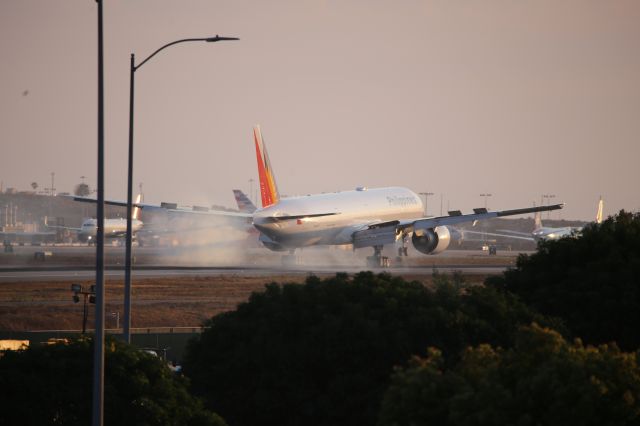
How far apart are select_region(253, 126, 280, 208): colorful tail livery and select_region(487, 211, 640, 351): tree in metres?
50.2

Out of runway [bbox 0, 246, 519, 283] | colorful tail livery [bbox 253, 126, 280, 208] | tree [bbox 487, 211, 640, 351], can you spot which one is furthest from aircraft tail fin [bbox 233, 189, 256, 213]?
tree [bbox 487, 211, 640, 351]

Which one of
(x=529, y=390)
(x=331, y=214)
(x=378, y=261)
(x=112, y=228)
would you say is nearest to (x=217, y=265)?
(x=331, y=214)

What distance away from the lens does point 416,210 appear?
109 m

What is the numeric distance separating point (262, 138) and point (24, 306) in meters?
38.1

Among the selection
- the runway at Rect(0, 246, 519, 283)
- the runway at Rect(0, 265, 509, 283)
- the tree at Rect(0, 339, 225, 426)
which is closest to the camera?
the tree at Rect(0, 339, 225, 426)

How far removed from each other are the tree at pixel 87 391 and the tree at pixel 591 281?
45.6 feet

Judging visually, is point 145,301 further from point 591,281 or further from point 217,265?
point 217,265

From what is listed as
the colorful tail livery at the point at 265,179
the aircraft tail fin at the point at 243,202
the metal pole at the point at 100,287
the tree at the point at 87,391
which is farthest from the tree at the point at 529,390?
the aircraft tail fin at the point at 243,202

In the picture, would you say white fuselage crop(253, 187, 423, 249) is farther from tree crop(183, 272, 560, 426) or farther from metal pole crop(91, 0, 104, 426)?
metal pole crop(91, 0, 104, 426)

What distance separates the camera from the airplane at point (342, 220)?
3706 inches

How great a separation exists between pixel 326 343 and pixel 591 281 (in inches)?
433

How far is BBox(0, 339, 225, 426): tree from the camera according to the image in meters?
29.9

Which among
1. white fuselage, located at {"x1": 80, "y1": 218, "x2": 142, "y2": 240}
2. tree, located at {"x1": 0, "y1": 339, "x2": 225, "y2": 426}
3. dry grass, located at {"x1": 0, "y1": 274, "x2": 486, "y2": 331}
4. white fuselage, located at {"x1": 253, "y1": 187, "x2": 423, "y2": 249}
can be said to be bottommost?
tree, located at {"x1": 0, "y1": 339, "x2": 225, "y2": 426}

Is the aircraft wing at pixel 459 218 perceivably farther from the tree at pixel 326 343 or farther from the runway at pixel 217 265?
the tree at pixel 326 343
